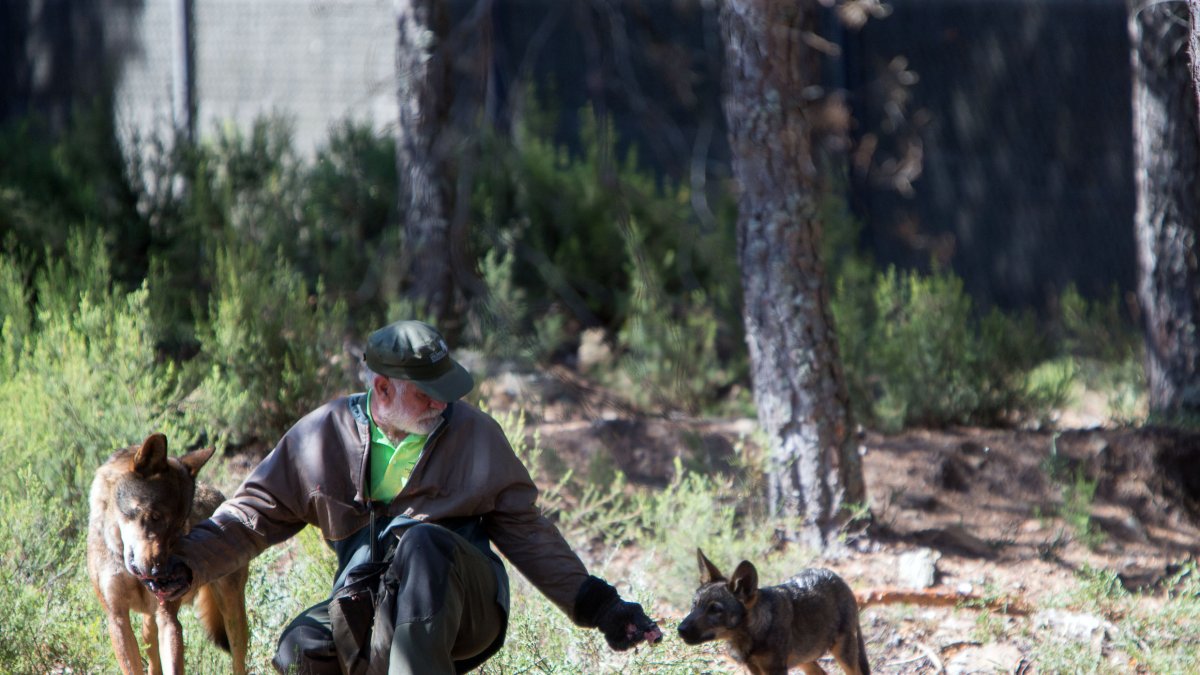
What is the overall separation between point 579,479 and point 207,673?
2442 mm

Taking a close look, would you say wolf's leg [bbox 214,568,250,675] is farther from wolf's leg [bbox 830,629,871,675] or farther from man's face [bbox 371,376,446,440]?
wolf's leg [bbox 830,629,871,675]

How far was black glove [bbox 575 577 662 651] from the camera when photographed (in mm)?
3709

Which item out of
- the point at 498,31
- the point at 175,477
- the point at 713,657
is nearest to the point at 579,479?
the point at 713,657

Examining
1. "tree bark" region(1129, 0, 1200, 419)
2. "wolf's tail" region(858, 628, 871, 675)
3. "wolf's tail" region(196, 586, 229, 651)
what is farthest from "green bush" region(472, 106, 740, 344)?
"wolf's tail" region(196, 586, 229, 651)

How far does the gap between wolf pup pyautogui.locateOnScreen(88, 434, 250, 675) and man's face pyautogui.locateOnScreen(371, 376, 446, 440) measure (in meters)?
0.64

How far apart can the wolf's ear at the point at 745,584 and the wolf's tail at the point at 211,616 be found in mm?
1752

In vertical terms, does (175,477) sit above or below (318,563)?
above

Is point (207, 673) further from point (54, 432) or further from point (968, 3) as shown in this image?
point (968, 3)

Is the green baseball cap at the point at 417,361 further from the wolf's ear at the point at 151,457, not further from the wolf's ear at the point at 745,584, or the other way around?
the wolf's ear at the point at 745,584

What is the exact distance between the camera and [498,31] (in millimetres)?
11195

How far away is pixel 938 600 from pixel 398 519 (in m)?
2.88

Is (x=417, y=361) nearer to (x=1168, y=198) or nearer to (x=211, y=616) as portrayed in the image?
(x=211, y=616)

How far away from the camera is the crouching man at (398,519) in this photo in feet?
12.0

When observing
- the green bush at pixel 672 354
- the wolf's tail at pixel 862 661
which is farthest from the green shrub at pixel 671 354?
the wolf's tail at pixel 862 661
